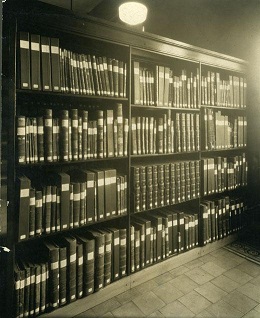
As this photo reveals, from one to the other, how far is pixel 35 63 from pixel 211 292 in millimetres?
2188

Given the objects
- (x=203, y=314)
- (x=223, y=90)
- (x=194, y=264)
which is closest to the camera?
(x=203, y=314)

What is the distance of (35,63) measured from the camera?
5.52 ft

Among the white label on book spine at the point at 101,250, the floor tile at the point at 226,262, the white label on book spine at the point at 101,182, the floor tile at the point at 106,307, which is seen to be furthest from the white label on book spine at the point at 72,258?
the floor tile at the point at 226,262

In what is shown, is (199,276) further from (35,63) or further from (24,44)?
(24,44)

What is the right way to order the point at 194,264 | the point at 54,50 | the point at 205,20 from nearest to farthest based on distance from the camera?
1. the point at 54,50
2. the point at 194,264
3. the point at 205,20

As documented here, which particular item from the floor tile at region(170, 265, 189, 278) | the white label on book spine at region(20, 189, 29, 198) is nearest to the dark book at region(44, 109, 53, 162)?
the white label on book spine at region(20, 189, 29, 198)

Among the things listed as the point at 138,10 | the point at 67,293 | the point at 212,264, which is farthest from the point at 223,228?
the point at 138,10

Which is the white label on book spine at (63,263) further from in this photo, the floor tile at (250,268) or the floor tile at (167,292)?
the floor tile at (250,268)

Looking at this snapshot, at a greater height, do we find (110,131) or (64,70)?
(64,70)

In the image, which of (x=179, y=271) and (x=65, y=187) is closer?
(x=65, y=187)

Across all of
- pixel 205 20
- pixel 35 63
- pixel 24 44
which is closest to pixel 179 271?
pixel 35 63

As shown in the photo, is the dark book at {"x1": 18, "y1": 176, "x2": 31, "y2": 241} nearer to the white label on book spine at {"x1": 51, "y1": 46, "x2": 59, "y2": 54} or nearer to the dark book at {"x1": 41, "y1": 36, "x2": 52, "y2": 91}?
the dark book at {"x1": 41, "y1": 36, "x2": 52, "y2": 91}

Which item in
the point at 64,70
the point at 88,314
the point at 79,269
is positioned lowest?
the point at 88,314

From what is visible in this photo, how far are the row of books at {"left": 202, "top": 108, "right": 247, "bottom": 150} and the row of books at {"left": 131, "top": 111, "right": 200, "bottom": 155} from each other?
14cm
